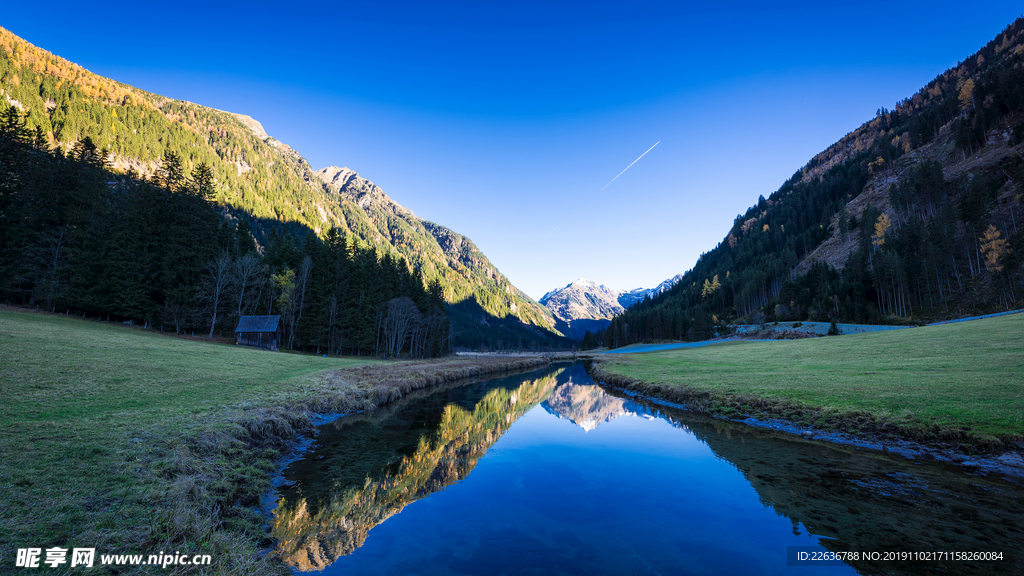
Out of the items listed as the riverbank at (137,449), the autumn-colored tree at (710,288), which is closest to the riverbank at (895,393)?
the riverbank at (137,449)

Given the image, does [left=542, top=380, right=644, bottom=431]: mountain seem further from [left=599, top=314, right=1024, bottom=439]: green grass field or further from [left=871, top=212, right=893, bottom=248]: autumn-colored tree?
[left=871, top=212, right=893, bottom=248]: autumn-colored tree

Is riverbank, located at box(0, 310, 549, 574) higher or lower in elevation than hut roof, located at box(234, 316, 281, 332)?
lower

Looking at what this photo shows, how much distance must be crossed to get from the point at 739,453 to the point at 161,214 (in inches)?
2812

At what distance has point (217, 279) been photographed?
49.0 meters

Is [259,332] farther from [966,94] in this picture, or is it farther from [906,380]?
[966,94]

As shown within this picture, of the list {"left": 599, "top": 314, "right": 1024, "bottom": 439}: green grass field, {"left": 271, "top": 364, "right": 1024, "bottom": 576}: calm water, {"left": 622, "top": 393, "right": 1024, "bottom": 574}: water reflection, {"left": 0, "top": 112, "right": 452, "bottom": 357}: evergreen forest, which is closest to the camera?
{"left": 622, "top": 393, "right": 1024, "bottom": 574}: water reflection

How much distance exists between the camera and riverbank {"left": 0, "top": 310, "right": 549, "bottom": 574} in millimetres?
5992

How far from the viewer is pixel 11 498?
6016 mm

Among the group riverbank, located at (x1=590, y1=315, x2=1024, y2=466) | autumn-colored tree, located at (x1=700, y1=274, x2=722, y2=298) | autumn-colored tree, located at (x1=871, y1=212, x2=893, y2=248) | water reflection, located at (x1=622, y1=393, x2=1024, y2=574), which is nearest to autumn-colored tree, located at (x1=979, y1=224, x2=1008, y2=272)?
autumn-colored tree, located at (x1=871, y1=212, x2=893, y2=248)

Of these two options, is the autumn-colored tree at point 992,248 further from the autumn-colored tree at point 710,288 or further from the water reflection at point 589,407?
the water reflection at point 589,407

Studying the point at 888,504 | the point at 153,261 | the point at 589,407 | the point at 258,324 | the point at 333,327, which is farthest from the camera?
the point at 333,327

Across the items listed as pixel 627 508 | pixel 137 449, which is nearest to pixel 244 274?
pixel 137 449

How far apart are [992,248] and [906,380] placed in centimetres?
8549

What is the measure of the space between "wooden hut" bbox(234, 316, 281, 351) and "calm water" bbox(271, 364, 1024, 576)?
39.9 meters
